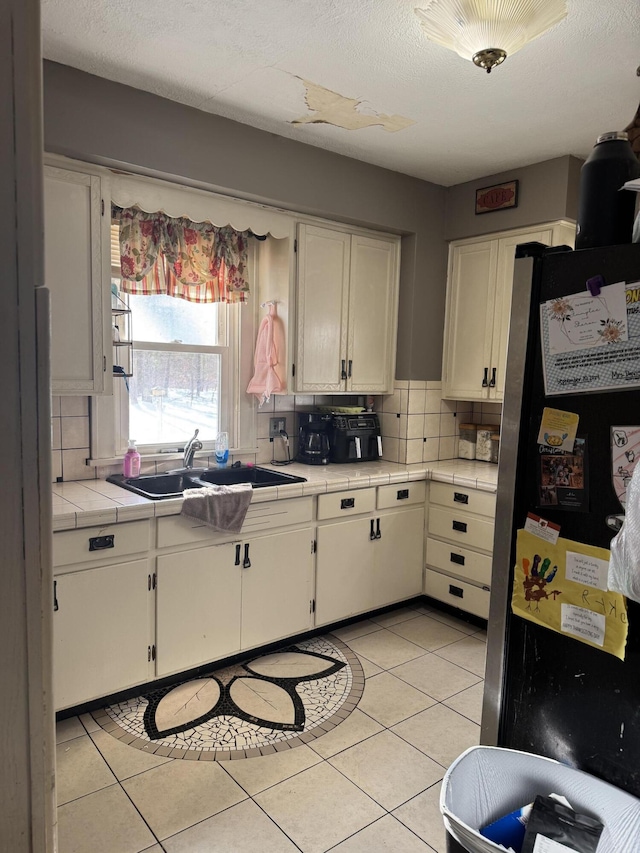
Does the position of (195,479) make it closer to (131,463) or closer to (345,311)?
(131,463)

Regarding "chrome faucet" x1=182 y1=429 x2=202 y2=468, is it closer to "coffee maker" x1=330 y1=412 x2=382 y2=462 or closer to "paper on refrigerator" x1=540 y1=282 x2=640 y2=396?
"coffee maker" x1=330 y1=412 x2=382 y2=462

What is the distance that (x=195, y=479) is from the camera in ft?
10.0

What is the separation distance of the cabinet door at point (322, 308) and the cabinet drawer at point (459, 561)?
1152 millimetres

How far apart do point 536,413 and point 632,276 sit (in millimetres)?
329

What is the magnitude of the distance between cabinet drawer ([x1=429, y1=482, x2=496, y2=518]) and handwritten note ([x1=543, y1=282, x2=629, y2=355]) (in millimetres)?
2091

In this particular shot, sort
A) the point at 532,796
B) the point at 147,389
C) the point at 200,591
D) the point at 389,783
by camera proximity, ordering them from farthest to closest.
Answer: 1. the point at 147,389
2. the point at 200,591
3. the point at 389,783
4. the point at 532,796

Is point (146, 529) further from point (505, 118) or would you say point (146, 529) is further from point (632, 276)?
point (505, 118)

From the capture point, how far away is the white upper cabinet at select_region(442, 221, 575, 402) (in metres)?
3.56

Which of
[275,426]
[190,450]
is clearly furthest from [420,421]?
[190,450]

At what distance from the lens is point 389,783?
2168mm

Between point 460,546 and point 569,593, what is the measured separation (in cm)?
233

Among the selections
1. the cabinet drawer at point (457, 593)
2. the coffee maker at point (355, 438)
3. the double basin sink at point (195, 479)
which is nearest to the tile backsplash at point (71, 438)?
the double basin sink at point (195, 479)

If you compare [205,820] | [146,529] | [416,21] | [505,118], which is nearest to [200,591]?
[146,529]

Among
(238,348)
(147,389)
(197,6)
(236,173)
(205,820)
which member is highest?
(197,6)
